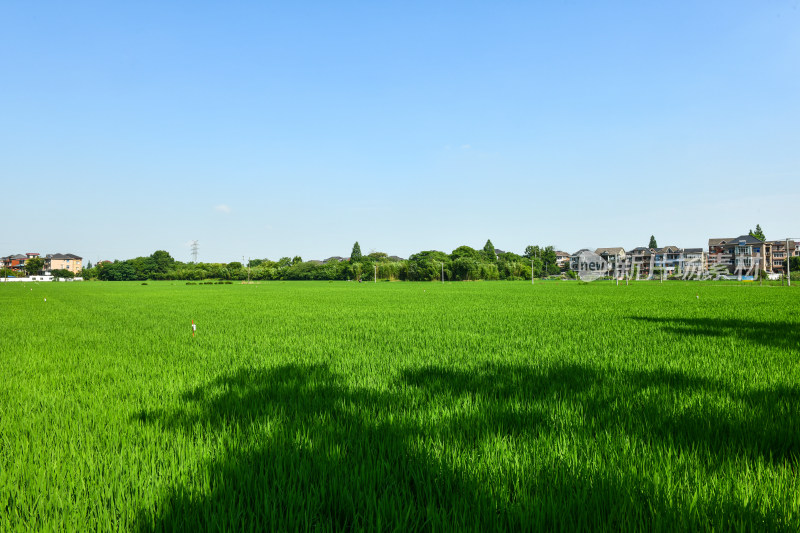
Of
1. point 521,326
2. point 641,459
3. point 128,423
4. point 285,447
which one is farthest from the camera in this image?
point 521,326

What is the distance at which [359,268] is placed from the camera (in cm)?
9419

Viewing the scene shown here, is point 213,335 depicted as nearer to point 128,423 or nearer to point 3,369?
point 3,369

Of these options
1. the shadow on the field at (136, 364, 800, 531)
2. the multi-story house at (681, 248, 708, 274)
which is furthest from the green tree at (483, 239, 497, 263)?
the shadow on the field at (136, 364, 800, 531)

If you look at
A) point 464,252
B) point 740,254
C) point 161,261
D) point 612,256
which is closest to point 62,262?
point 161,261

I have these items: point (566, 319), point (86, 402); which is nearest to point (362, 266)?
point (566, 319)

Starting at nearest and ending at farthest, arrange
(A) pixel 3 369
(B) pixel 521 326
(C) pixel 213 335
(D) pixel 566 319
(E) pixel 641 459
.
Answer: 1. (E) pixel 641 459
2. (A) pixel 3 369
3. (C) pixel 213 335
4. (B) pixel 521 326
5. (D) pixel 566 319

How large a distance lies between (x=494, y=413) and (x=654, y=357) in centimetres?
402

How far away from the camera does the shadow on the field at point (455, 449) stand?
1906mm

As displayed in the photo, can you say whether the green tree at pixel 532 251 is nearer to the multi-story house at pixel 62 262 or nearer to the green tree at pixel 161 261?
the green tree at pixel 161 261

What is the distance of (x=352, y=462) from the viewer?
2471mm

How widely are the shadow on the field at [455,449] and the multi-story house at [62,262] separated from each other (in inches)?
7552

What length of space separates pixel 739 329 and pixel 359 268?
86.7m

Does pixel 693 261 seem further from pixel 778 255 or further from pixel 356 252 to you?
pixel 356 252

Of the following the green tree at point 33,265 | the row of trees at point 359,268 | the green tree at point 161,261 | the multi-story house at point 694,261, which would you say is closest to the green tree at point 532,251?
the row of trees at point 359,268
